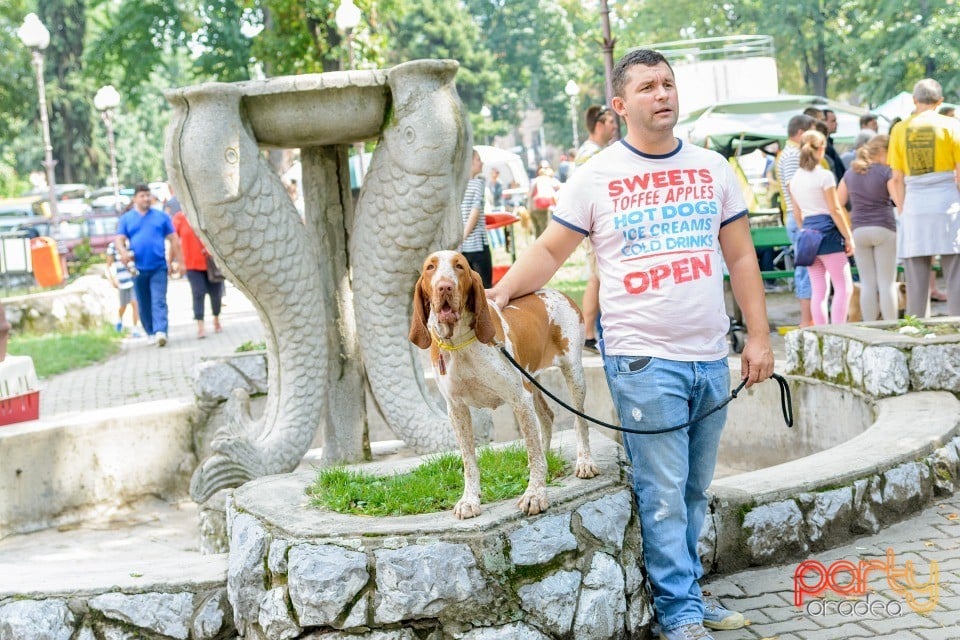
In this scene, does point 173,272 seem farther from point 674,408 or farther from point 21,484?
point 674,408

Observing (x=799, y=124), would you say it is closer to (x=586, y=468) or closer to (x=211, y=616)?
(x=586, y=468)

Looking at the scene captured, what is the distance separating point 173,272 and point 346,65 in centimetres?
894

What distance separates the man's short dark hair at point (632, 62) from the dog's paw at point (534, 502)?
1.25 metres

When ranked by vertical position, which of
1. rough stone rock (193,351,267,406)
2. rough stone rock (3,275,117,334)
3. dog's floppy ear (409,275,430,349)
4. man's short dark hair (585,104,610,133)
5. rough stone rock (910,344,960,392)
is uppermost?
man's short dark hair (585,104,610,133)

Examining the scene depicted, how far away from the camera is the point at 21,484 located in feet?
21.5

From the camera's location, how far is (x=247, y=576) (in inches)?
145

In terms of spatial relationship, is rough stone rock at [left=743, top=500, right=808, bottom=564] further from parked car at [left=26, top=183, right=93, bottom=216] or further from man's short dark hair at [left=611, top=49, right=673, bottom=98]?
parked car at [left=26, top=183, right=93, bottom=216]

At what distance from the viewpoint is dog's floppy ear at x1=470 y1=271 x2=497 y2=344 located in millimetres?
3455

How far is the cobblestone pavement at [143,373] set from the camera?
33.4 ft

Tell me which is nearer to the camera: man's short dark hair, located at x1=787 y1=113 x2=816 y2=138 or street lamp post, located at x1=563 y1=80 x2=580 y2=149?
man's short dark hair, located at x1=787 y1=113 x2=816 y2=138

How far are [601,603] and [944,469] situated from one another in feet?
7.62

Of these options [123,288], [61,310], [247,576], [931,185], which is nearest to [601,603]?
[247,576]

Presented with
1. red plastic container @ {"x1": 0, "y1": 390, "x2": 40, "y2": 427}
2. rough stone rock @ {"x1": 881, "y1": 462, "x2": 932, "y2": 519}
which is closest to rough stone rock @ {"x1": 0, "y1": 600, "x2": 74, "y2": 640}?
rough stone rock @ {"x1": 881, "y1": 462, "x2": 932, "y2": 519}

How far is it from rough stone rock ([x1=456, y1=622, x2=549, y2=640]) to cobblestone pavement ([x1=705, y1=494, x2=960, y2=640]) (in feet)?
2.43
